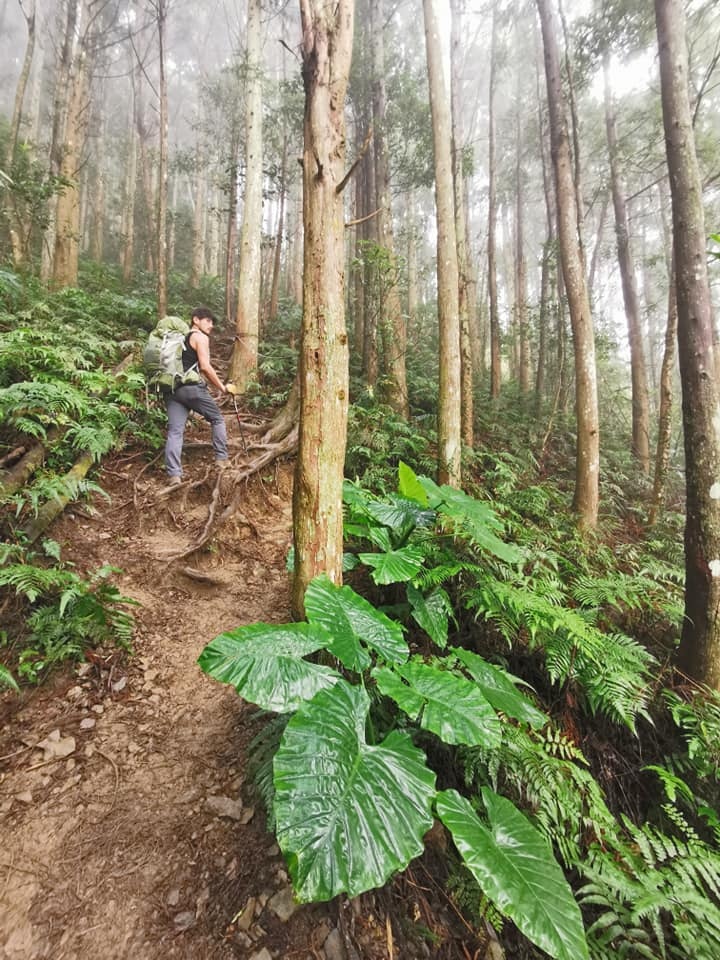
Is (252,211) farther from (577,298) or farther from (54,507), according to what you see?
(54,507)

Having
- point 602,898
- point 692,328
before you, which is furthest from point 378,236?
point 602,898

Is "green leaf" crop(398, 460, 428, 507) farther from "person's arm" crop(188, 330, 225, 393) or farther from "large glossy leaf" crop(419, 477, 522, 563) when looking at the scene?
"person's arm" crop(188, 330, 225, 393)

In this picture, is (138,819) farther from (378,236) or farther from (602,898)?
(378,236)

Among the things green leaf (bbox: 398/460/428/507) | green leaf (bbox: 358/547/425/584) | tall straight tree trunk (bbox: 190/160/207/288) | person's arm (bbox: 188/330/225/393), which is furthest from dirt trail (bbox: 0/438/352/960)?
tall straight tree trunk (bbox: 190/160/207/288)

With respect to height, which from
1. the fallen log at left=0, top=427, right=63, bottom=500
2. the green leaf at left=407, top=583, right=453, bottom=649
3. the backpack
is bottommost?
the green leaf at left=407, top=583, right=453, bottom=649

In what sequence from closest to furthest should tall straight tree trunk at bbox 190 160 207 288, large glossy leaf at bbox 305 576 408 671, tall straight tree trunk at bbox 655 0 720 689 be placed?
large glossy leaf at bbox 305 576 408 671
tall straight tree trunk at bbox 655 0 720 689
tall straight tree trunk at bbox 190 160 207 288

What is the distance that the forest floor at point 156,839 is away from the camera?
161 centimetres

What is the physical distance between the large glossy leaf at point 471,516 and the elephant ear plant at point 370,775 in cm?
100

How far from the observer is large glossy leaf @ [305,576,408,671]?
1890mm

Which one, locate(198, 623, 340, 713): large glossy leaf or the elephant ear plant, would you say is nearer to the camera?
the elephant ear plant

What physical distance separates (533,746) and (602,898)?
2.01 ft

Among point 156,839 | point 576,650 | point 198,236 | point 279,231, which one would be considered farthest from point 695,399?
point 198,236

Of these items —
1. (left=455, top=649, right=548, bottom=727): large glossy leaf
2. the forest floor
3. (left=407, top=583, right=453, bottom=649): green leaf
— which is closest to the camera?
the forest floor

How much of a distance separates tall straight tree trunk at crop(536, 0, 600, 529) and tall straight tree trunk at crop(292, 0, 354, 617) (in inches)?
201
